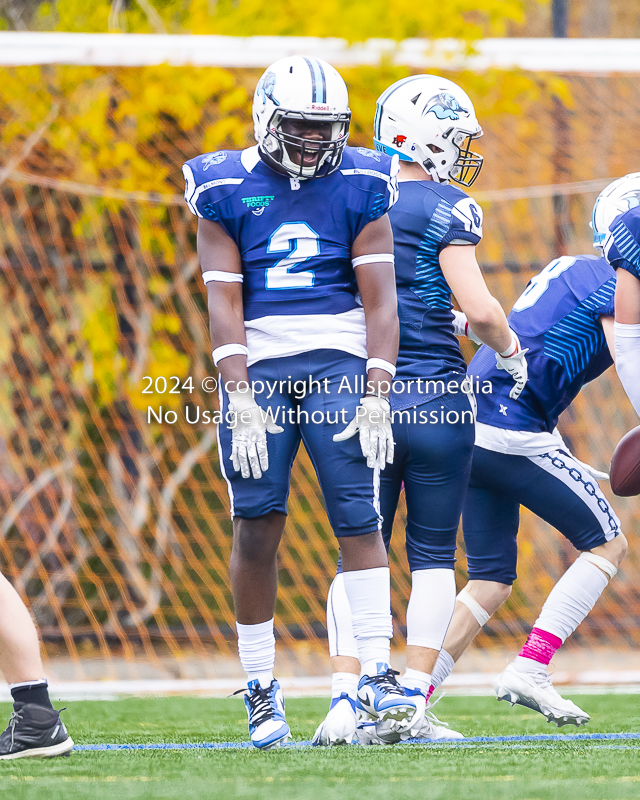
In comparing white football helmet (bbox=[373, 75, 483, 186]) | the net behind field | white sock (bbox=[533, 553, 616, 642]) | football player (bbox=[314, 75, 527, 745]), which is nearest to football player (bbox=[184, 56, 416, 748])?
football player (bbox=[314, 75, 527, 745])

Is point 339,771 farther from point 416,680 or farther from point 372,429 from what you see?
point 372,429

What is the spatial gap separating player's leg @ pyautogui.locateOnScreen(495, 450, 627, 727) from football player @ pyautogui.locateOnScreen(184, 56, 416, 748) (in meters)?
0.76

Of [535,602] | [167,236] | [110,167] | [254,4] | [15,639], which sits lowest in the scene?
[535,602]

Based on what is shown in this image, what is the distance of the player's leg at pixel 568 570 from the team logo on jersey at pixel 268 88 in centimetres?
132

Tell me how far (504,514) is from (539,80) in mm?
2580

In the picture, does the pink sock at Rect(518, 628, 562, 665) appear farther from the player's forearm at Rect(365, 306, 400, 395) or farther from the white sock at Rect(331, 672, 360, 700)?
the player's forearm at Rect(365, 306, 400, 395)

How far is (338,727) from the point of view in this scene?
114 inches

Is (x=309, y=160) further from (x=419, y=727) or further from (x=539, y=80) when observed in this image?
(x=539, y=80)

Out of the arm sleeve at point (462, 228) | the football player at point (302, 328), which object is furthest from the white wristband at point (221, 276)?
the arm sleeve at point (462, 228)

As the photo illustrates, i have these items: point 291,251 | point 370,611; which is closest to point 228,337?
point 291,251

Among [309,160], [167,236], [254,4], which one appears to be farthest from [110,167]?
[309,160]

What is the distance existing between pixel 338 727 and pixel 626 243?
57.0 inches

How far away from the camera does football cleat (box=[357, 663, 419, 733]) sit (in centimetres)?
279

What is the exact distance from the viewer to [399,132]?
3.29m
